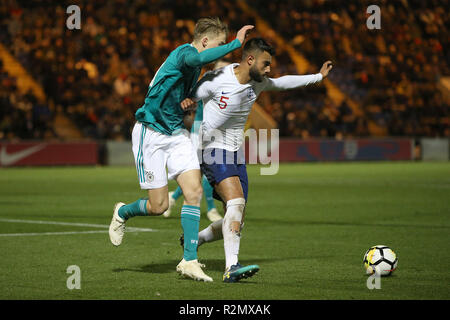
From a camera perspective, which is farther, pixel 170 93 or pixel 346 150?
pixel 346 150

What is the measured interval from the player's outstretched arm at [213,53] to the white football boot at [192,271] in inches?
59.6

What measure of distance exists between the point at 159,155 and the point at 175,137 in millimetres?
202

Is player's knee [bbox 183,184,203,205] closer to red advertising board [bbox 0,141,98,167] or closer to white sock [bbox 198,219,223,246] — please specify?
white sock [bbox 198,219,223,246]

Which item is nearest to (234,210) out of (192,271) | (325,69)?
(192,271)

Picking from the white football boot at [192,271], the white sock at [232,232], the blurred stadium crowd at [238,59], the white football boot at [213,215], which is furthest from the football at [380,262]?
the blurred stadium crowd at [238,59]

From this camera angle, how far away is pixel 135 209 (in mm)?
6746

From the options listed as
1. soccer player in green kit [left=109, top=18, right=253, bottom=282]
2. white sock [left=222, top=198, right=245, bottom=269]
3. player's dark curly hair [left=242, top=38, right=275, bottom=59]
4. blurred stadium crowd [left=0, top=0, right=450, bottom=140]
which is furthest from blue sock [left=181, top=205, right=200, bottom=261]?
blurred stadium crowd [left=0, top=0, right=450, bottom=140]

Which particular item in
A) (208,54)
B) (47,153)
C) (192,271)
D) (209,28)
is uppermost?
(47,153)

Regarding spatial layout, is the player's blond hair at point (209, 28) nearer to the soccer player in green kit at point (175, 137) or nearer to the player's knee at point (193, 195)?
the soccer player in green kit at point (175, 137)

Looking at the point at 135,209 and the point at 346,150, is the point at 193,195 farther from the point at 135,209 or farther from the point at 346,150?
the point at 346,150

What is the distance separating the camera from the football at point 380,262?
6141mm

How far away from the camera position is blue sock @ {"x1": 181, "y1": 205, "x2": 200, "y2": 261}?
6.12 metres

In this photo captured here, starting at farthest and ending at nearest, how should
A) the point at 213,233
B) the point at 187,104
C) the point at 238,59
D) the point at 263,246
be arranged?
the point at 238,59
the point at 263,246
the point at 213,233
the point at 187,104
